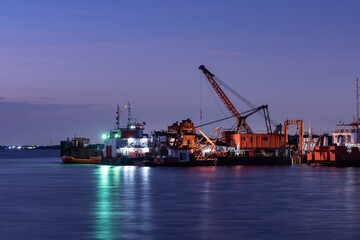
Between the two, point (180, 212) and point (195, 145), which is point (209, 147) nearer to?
point (195, 145)

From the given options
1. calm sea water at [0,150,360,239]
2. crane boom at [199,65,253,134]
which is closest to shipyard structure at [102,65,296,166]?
crane boom at [199,65,253,134]

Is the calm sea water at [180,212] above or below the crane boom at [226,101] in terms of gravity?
below

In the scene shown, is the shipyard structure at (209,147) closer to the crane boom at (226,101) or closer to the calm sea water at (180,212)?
the crane boom at (226,101)

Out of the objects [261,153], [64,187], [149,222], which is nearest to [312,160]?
[261,153]

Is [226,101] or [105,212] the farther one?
[226,101]

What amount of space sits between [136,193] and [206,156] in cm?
7271

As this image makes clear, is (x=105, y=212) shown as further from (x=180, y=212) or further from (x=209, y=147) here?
(x=209, y=147)

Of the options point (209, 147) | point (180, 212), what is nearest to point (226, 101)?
point (209, 147)

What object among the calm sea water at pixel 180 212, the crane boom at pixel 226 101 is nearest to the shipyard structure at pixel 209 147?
the crane boom at pixel 226 101

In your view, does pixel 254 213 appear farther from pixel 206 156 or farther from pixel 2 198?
pixel 206 156

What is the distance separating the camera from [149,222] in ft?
115

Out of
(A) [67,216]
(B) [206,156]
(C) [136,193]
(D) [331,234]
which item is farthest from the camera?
(B) [206,156]

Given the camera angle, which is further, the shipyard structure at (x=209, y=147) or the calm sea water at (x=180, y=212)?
the shipyard structure at (x=209, y=147)

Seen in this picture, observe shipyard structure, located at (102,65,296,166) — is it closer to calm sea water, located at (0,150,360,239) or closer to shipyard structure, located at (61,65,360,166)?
shipyard structure, located at (61,65,360,166)
